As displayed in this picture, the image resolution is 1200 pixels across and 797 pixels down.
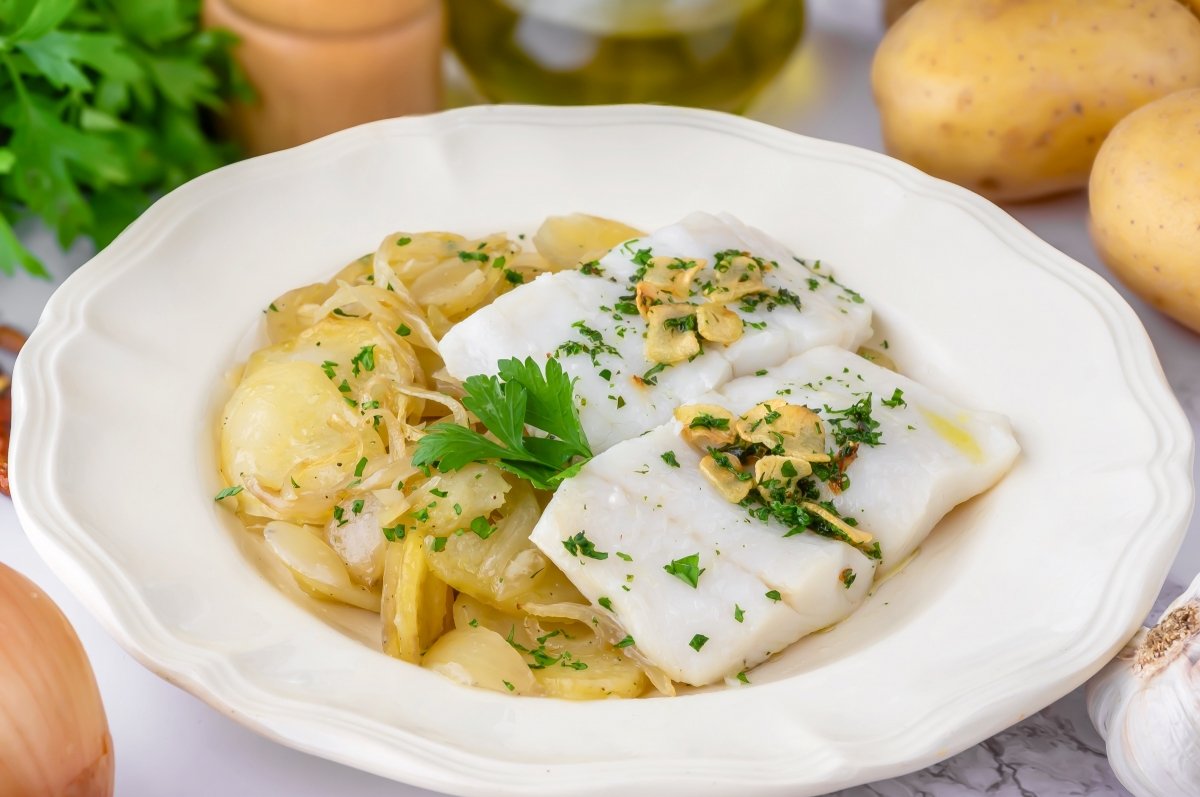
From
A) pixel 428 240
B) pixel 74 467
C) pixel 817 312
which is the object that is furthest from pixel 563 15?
pixel 74 467

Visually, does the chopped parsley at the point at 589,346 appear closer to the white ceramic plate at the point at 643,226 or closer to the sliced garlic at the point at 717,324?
the sliced garlic at the point at 717,324

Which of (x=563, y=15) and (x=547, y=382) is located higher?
(x=563, y=15)

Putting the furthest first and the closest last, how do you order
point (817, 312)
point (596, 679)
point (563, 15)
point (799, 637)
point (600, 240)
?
1. point (563, 15)
2. point (600, 240)
3. point (817, 312)
4. point (799, 637)
5. point (596, 679)

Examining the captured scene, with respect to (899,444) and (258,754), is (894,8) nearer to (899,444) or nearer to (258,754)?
(899,444)

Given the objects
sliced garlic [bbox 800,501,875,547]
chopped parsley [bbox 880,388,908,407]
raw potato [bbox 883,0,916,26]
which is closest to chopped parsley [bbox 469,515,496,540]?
sliced garlic [bbox 800,501,875,547]

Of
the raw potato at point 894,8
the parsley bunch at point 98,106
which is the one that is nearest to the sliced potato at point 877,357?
the raw potato at point 894,8

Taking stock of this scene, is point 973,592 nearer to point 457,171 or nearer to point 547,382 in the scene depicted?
point 547,382

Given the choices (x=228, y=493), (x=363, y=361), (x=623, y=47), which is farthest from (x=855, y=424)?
(x=623, y=47)
